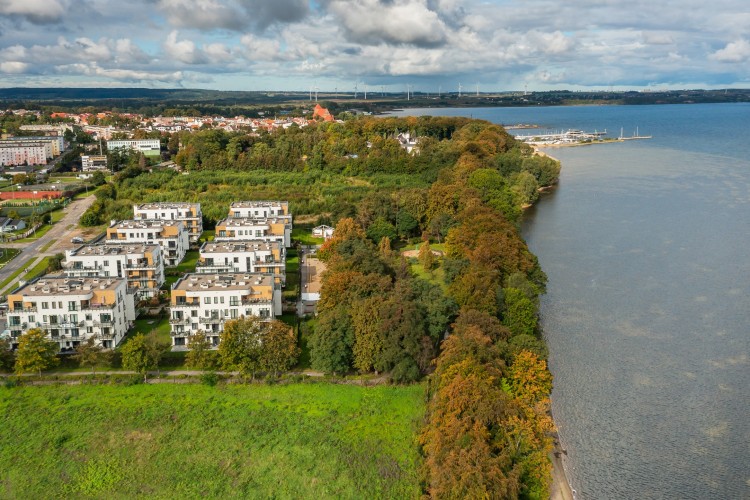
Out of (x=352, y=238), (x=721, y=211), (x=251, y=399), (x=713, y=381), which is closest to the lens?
(x=251, y=399)

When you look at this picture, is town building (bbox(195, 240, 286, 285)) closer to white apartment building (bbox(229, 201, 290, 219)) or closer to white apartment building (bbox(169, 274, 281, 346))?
white apartment building (bbox(169, 274, 281, 346))

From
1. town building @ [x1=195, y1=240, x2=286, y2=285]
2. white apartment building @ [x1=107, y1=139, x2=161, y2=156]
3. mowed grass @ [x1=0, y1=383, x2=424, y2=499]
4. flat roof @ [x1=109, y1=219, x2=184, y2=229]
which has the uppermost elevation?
white apartment building @ [x1=107, y1=139, x2=161, y2=156]

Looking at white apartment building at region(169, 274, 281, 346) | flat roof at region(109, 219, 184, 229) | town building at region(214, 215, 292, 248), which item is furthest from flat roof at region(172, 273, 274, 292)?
flat roof at region(109, 219, 184, 229)

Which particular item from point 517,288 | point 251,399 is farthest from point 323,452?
point 517,288

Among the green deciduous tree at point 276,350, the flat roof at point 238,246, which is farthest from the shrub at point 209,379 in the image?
the flat roof at point 238,246

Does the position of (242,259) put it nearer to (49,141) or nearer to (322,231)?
(322,231)

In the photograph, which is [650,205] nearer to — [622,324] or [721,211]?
[721,211]
